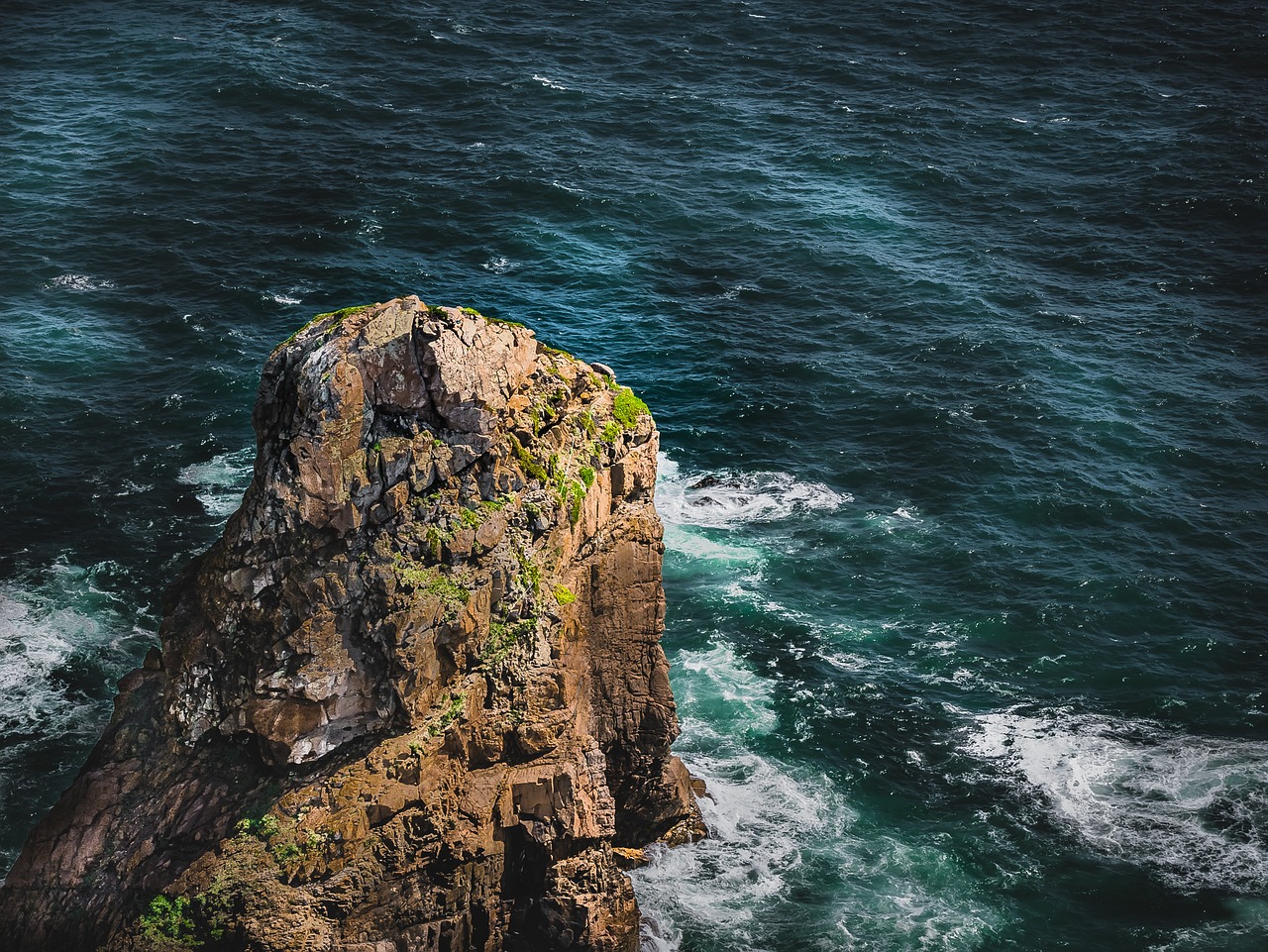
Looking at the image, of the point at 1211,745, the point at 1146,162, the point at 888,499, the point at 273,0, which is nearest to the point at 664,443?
the point at 888,499

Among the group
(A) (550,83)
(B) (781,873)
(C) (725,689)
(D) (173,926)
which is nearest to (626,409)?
(B) (781,873)

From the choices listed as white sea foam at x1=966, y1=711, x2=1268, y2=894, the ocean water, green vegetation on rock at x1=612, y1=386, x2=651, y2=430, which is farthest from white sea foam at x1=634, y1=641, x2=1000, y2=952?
green vegetation on rock at x1=612, y1=386, x2=651, y2=430

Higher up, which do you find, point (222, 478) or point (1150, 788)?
point (222, 478)

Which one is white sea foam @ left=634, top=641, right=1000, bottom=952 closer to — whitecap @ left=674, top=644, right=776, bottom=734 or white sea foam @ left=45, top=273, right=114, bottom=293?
whitecap @ left=674, top=644, right=776, bottom=734

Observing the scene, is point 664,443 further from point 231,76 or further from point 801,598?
point 231,76

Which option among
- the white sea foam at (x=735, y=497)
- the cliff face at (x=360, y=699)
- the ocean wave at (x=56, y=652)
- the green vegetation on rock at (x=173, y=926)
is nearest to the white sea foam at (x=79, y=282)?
the ocean wave at (x=56, y=652)

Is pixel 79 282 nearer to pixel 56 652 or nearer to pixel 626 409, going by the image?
pixel 56 652
